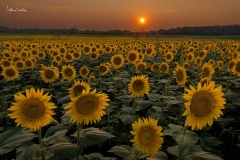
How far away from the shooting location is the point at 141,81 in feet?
15.9

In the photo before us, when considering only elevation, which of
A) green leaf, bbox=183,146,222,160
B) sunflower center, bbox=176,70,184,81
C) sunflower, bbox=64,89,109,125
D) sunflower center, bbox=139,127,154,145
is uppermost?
sunflower, bbox=64,89,109,125

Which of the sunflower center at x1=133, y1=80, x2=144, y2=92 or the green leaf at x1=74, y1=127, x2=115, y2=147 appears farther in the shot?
the sunflower center at x1=133, y1=80, x2=144, y2=92

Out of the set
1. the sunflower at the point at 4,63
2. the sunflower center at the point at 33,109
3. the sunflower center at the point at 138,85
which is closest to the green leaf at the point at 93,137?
the sunflower center at the point at 33,109

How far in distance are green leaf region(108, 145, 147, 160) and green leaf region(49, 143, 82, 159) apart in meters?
0.45

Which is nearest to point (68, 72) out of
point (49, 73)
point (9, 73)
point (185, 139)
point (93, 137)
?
point (49, 73)

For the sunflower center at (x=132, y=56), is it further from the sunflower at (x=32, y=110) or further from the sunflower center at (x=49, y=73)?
the sunflower at (x=32, y=110)

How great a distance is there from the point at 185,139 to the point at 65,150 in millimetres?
1255

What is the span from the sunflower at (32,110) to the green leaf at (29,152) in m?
0.20

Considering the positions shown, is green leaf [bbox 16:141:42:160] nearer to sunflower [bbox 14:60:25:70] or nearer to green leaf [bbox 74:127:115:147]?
green leaf [bbox 74:127:115:147]

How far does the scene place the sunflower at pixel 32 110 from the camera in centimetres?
272

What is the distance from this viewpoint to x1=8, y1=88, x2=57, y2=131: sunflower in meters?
2.72

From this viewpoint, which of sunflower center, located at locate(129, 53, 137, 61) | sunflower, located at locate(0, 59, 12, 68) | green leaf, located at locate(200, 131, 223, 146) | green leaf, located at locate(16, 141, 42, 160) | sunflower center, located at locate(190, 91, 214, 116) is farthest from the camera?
sunflower center, located at locate(129, 53, 137, 61)

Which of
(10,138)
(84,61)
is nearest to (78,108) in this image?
(10,138)

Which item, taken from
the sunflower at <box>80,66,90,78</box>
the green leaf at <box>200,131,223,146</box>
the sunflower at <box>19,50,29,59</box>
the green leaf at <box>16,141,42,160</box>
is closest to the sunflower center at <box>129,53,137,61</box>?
the sunflower at <box>80,66,90,78</box>
